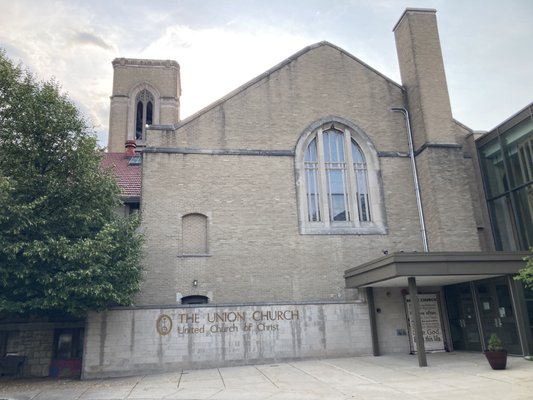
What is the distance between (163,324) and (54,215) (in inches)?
216

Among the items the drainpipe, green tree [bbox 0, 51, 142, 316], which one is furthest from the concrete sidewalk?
the drainpipe

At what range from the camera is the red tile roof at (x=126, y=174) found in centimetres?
2195

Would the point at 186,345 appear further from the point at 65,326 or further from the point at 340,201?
the point at 340,201

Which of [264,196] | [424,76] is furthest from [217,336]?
[424,76]

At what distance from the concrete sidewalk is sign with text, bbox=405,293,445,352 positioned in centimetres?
223

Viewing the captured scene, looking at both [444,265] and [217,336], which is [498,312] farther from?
[217,336]

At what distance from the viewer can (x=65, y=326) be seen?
17844 mm

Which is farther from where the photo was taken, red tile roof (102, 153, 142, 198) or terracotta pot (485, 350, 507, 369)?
red tile roof (102, 153, 142, 198)

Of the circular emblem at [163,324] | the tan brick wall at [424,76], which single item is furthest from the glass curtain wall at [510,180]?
the circular emblem at [163,324]

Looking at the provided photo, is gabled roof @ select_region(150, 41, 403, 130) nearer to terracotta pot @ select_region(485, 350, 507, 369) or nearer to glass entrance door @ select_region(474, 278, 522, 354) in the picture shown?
glass entrance door @ select_region(474, 278, 522, 354)

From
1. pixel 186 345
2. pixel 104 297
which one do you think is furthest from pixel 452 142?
pixel 104 297

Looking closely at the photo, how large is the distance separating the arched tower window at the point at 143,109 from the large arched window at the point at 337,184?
21343mm

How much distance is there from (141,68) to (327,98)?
22.9 meters

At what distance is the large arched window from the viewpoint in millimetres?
22016
